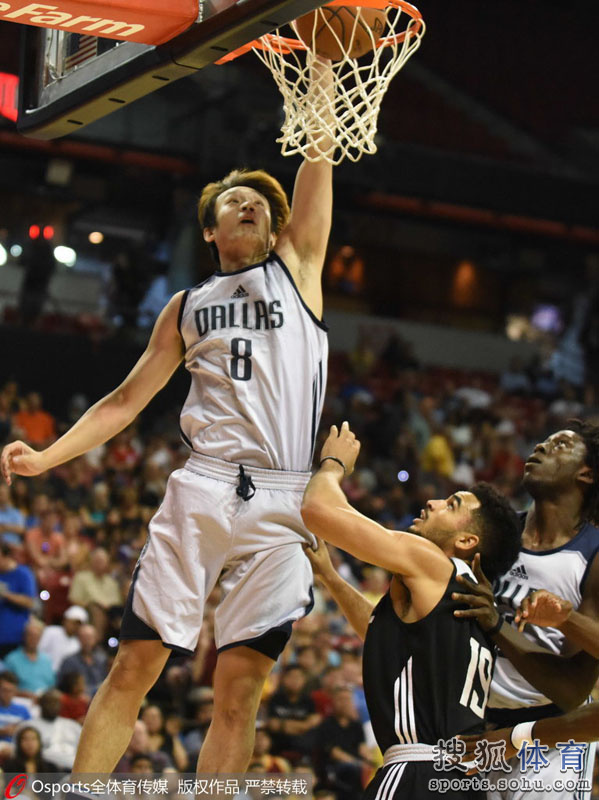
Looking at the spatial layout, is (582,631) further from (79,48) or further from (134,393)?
(79,48)

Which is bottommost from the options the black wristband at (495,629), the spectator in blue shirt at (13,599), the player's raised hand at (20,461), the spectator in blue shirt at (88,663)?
the spectator in blue shirt at (88,663)

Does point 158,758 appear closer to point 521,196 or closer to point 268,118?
point 268,118

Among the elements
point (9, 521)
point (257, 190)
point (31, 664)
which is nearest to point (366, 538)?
point (257, 190)

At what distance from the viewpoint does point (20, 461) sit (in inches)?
170

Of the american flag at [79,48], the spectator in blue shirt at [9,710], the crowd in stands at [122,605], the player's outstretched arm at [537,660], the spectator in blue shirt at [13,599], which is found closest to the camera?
the player's outstretched arm at [537,660]

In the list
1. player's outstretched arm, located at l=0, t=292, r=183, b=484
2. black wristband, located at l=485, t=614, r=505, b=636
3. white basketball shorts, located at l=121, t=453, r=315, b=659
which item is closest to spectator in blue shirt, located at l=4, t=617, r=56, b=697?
player's outstretched arm, located at l=0, t=292, r=183, b=484

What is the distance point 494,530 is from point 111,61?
6.79 feet

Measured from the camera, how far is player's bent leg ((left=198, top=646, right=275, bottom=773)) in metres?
4.10

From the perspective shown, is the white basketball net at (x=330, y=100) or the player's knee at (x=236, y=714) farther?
the white basketball net at (x=330, y=100)

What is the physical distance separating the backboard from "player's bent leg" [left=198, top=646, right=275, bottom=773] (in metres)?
1.96

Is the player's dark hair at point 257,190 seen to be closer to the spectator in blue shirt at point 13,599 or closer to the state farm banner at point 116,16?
the state farm banner at point 116,16

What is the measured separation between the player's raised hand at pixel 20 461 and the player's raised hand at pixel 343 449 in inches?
41.4

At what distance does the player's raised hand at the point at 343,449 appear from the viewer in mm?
4137

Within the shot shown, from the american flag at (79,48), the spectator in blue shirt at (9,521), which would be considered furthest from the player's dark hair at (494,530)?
the spectator in blue shirt at (9,521)
